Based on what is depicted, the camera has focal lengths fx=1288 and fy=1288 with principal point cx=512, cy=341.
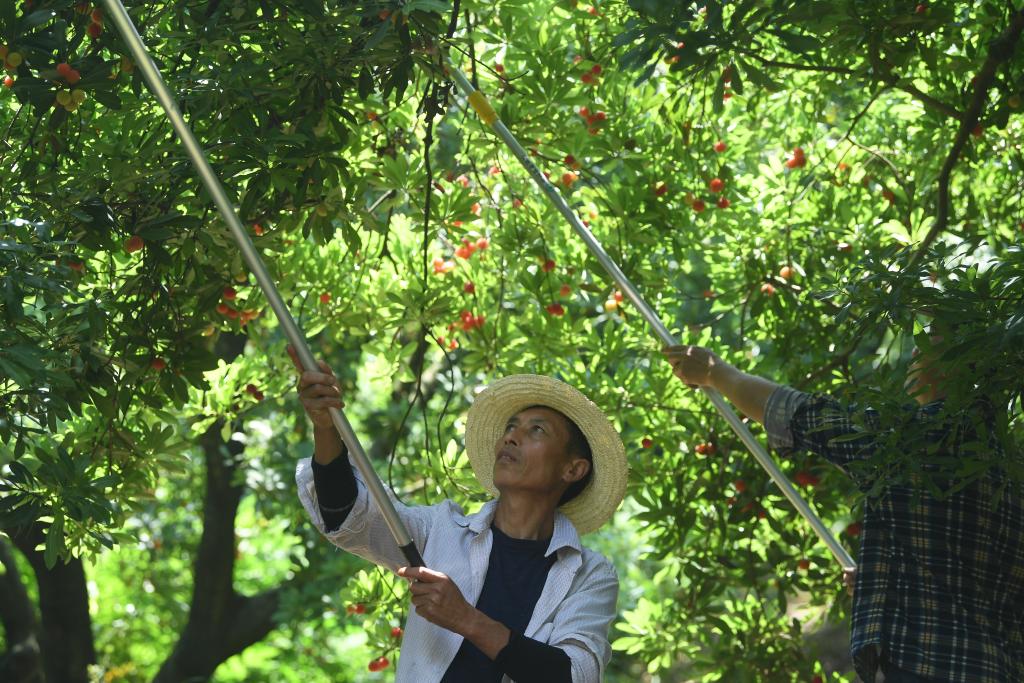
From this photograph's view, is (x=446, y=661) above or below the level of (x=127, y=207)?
below

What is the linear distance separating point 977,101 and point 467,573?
1.96 metres

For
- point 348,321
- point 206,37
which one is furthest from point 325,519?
point 348,321

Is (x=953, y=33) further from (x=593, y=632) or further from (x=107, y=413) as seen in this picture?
(x=107, y=413)

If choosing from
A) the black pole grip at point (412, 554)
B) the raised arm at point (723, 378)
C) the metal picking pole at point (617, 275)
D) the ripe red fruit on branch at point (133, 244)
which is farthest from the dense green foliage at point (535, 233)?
the black pole grip at point (412, 554)

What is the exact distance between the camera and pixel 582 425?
2797 mm

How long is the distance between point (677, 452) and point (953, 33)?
148 cm

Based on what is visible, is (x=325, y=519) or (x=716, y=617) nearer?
(x=325, y=519)

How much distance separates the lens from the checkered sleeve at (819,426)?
2602 millimetres

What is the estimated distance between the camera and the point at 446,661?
2.34m

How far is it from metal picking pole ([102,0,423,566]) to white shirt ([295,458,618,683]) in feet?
0.62

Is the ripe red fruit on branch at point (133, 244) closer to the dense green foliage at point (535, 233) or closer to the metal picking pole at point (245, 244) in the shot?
the dense green foliage at point (535, 233)

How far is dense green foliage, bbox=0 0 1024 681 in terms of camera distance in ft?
8.65

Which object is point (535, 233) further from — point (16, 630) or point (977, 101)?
point (16, 630)

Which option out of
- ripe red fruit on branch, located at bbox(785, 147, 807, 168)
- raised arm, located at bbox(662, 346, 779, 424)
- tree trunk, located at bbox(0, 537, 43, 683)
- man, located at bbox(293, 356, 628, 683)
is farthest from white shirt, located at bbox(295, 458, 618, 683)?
tree trunk, located at bbox(0, 537, 43, 683)
